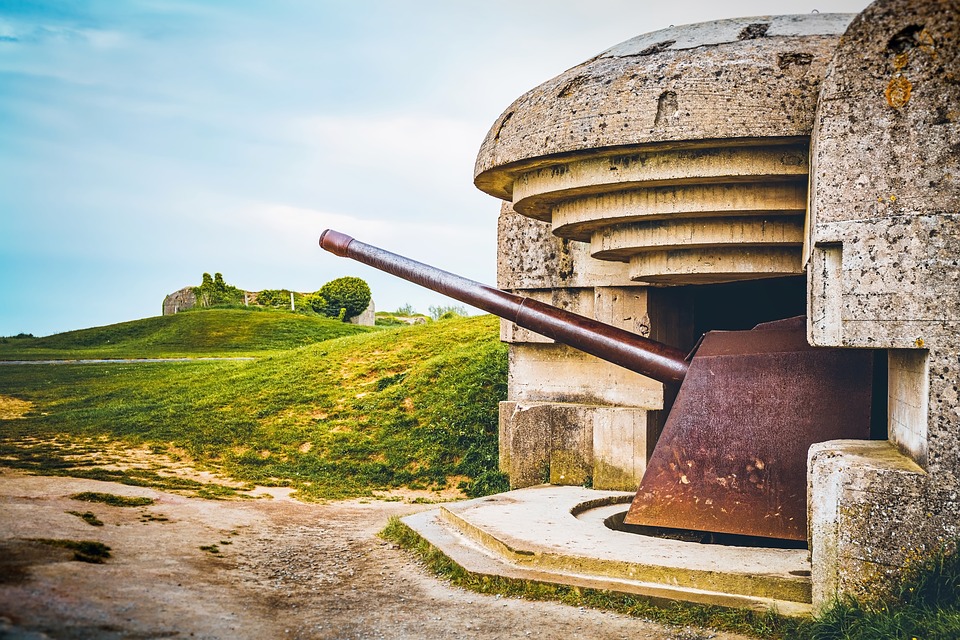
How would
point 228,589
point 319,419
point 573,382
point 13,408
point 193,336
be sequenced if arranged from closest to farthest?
point 228,589
point 573,382
point 319,419
point 13,408
point 193,336

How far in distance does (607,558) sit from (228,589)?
186 cm

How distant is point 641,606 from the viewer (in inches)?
161

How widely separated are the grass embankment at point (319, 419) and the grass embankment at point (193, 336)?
8879 mm

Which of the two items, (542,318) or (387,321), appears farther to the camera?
(387,321)

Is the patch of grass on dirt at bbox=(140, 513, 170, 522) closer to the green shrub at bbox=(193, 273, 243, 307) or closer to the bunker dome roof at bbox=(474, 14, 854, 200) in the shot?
the bunker dome roof at bbox=(474, 14, 854, 200)

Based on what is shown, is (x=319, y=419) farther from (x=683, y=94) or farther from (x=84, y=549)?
(x=683, y=94)

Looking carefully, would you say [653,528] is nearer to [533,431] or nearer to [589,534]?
[589,534]

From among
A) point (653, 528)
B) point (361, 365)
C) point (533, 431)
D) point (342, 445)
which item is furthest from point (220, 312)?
point (653, 528)

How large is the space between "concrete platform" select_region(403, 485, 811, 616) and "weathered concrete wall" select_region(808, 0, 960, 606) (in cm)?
35

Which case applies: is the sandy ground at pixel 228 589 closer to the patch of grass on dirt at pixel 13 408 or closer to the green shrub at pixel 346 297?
the patch of grass on dirt at pixel 13 408

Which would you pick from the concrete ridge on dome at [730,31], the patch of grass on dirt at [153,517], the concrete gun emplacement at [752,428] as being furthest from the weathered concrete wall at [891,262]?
the patch of grass on dirt at [153,517]

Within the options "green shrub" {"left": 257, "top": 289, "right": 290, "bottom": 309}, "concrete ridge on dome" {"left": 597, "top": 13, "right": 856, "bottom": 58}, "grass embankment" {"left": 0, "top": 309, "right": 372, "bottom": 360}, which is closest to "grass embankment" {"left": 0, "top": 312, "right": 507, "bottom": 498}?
"concrete ridge on dome" {"left": 597, "top": 13, "right": 856, "bottom": 58}

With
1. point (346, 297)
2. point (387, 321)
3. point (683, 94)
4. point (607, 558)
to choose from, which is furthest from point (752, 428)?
point (387, 321)

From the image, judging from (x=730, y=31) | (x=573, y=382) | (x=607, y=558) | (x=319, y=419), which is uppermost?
(x=730, y=31)
